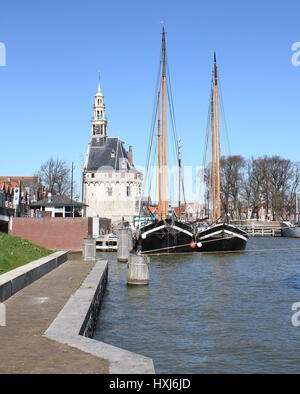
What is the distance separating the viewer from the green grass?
1895cm

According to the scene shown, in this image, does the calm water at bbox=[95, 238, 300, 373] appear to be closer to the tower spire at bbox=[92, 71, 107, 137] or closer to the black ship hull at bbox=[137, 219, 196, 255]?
the black ship hull at bbox=[137, 219, 196, 255]

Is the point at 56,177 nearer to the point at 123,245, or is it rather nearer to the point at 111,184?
the point at 111,184

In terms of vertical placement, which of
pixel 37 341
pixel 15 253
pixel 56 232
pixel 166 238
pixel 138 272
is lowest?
pixel 138 272

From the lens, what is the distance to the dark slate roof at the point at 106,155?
89688 mm

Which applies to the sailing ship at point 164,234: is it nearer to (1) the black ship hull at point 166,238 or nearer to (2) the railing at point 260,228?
(1) the black ship hull at point 166,238

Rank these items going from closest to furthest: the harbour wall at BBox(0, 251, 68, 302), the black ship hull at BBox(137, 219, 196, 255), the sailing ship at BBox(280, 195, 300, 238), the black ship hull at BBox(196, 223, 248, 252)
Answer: the harbour wall at BBox(0, 251, 68, 302) → the black ship hull at BBox(137, 219, 196, 255) → the black ship hull at BBox(196, 223, 248, 252) → the sailing ship at BBox(280, 195, 300, 238)

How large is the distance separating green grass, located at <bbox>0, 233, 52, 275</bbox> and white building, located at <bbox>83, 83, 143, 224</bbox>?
62048mm

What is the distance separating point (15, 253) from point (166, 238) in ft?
83.1

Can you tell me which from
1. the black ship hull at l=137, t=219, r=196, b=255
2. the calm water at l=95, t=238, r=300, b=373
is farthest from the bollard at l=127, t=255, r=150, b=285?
the black ship hull at l=137, t=219, r=196, b=255

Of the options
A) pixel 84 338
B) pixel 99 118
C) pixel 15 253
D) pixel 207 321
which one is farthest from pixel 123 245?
pixel 99 118

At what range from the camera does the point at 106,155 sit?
91.1 m

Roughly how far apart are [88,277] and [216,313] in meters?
5.13

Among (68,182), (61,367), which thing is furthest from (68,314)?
(68,182)
